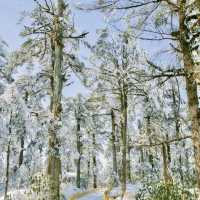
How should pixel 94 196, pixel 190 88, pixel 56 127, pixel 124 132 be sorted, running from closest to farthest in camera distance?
pixel 190 88 → pixel 56 127 → pixel 124 132 → pixel 94 196

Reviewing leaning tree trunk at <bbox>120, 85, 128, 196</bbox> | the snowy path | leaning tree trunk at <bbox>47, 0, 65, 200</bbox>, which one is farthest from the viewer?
the snowy path

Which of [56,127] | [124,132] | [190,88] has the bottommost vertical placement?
[56,127]

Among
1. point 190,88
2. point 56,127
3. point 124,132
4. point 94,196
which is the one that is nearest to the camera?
point 190,88

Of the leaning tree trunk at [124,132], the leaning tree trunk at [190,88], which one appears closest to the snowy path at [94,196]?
the leaning tree trunk at [124,132]

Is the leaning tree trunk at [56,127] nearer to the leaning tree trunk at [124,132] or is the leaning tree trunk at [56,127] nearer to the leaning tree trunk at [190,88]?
the leaning tree trunk at [190,88]

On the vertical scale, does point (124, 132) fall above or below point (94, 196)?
above

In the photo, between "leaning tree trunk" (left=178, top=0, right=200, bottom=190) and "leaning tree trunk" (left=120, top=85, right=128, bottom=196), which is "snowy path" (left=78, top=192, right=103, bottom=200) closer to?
"leaning tree trunk" (left=120, top=85, right=128, bottom=196)

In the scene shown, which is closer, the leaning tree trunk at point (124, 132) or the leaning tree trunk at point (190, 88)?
the leaning tree trunk at point (190, 88)

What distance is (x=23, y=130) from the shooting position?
21.1 m

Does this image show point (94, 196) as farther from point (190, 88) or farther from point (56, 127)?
point (190, 88)

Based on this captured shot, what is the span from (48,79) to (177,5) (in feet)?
40.4

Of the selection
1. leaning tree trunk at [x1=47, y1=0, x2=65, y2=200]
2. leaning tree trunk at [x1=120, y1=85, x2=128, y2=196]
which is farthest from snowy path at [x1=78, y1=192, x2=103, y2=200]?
leaning tree trunk at [x1=47, y1=0, x2=65, y2=200]

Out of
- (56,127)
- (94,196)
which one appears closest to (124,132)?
(94,196)

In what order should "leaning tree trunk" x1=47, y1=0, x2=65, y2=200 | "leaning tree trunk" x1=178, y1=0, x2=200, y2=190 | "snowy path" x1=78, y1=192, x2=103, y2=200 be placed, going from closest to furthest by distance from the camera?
"leaning tree trunk" x1=178, y1=0, x2=200, y2=190 < "leaning tree trunk" x1=47, y1=0, x2=65, y2=200 < "snowy path" x1=78, y1=192, x2=103, y2=200
